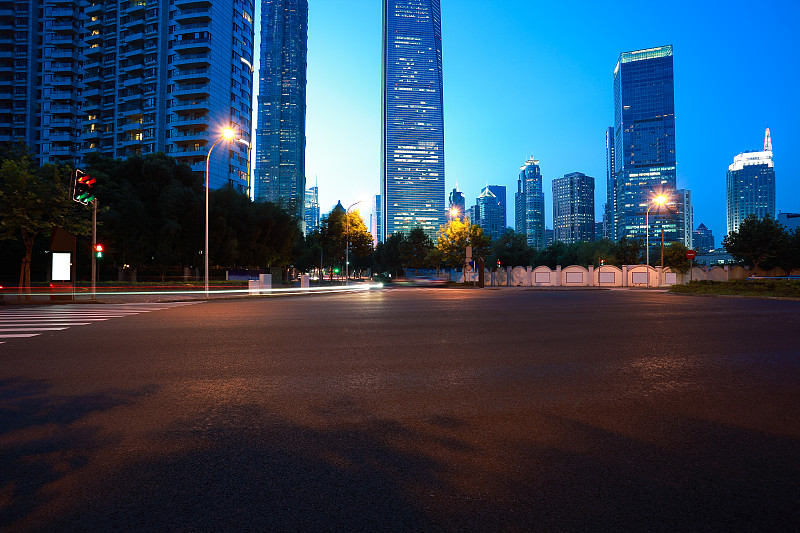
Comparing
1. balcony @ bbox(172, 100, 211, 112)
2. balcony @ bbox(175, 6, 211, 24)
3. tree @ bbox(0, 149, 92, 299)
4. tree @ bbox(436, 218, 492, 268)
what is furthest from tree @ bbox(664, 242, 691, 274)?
balcony @ bbox(175, 6, 211, 24)

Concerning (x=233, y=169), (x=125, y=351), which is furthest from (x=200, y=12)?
(x=125, y=351)

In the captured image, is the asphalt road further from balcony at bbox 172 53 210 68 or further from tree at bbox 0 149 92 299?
balcony at bbox 172 53 210 68

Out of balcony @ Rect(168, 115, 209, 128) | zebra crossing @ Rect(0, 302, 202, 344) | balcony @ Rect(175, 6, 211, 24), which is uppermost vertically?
balcony @ Rect(175, 6, 211, 24)

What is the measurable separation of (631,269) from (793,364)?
47891mm

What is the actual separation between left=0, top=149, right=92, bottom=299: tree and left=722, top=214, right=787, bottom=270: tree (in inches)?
2603

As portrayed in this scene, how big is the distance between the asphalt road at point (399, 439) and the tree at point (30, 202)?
719 inches

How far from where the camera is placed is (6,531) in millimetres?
2758

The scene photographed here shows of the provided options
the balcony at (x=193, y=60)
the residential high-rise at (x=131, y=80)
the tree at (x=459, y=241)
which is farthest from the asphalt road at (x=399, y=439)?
the balcony at (x=193, y=60)

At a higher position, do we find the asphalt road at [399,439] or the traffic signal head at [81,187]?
the traffic signal head at [81,187]

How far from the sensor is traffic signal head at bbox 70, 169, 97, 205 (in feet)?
65.2

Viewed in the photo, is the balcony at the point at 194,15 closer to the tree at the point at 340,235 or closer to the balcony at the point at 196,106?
the balcony at the point at 196,106

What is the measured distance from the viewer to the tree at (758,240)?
181 feet

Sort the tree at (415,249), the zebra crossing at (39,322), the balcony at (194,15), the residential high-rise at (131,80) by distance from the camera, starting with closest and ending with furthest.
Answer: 1. the zebra crossing at (39,322)
2. the balcony at (194,15)
3. the residential high-rise at (131,80)
4. the tree at (415,249)

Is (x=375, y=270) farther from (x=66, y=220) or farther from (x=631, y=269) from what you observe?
(x=66, y=220)
